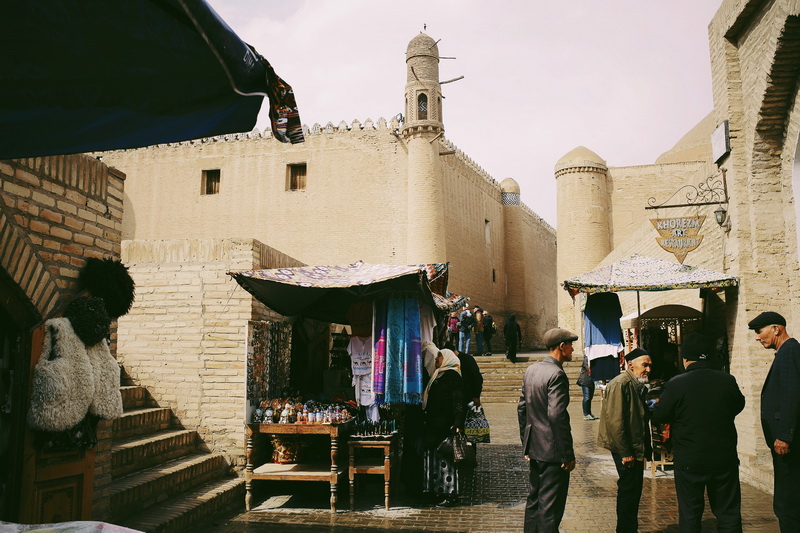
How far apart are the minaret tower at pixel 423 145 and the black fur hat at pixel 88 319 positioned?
60.0 feet

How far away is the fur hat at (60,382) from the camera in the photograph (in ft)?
11.7

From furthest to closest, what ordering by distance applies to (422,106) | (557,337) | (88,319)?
(422,106), (557,337), (88,319)

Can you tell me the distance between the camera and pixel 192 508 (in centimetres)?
561

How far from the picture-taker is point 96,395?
12.8 feet

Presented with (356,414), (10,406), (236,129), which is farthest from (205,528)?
(236,129)

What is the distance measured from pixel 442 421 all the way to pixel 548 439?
84.4 inches

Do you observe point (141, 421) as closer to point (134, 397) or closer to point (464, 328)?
point (134, 397)

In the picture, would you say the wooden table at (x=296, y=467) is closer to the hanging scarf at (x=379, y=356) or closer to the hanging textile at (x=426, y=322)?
the hanging scarf at (x=379, y=356)

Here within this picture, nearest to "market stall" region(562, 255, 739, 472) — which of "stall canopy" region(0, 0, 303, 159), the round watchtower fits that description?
"stall canopy" region(0, 0, 303, 159)

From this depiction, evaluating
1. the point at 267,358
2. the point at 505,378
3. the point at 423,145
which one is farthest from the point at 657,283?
the point at 423,145

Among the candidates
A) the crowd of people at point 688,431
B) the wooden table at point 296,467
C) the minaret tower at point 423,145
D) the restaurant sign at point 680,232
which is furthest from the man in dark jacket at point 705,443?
the minaret tower at point 423,145

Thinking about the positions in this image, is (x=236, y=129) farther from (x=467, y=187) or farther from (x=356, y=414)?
(x=467, y=187)

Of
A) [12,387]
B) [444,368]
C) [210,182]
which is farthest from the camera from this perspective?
[210,182]

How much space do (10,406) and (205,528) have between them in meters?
2.68
